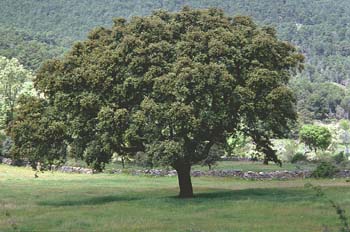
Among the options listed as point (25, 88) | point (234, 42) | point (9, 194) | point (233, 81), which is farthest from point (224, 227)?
point (25, 88)

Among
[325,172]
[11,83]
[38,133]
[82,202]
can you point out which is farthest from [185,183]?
[11,83]

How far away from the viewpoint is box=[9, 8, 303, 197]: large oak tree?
34.5m

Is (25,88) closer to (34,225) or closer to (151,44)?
(151,44)

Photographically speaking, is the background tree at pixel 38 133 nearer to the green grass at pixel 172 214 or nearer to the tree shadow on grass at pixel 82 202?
the tree shadow on grass at pixel 82 202

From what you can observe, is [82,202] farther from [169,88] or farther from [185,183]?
[169,88]

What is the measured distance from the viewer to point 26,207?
34.1 m

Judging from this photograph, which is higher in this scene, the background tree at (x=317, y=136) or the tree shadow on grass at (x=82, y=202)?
the background tree at (x=317, y=136)

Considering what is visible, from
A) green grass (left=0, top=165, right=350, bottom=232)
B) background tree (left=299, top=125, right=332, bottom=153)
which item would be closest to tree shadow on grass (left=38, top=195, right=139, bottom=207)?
green grass (left=0, top=165, right=350, bottom=232)

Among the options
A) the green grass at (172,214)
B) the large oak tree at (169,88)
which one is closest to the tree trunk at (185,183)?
the large oak tree at (169,88)

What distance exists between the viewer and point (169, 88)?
34.1 meters

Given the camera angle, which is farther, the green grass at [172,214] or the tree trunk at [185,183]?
the tree trunk at [185,183]

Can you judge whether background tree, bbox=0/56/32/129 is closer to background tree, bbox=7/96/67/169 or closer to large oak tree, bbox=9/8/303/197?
background tree, bbox=7/96/67/169

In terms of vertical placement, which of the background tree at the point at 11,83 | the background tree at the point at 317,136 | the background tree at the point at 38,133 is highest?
the background tree at the point at 11,83

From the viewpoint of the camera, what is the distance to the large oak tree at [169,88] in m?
34.5
